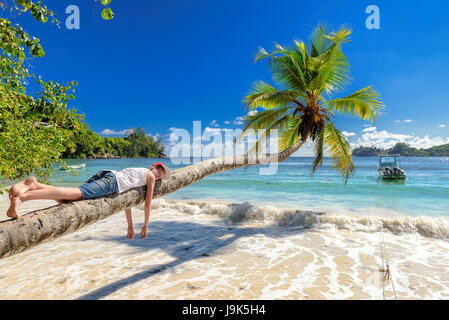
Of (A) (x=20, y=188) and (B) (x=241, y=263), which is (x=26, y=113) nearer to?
(A) (x=20, y=188)

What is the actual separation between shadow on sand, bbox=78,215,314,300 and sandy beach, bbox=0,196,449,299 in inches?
0.9

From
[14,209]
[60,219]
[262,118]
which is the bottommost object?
[60,219]

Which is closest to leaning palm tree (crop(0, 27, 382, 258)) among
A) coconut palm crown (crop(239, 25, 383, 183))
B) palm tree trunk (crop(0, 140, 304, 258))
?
coconut palm crown (crop(239, 25, 383, 183))

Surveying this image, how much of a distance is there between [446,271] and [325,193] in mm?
11204

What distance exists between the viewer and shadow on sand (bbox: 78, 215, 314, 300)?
13.7 ft

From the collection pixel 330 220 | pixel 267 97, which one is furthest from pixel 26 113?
pixel 330 220

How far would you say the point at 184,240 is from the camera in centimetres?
624

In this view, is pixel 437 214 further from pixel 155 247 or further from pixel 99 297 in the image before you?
pixel 99 297

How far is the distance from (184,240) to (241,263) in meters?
2.06

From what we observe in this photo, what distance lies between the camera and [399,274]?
4348 mm

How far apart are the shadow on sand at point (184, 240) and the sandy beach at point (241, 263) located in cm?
2
